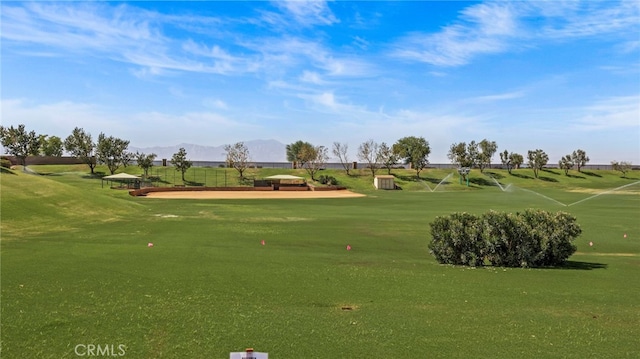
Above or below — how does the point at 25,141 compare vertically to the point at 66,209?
above

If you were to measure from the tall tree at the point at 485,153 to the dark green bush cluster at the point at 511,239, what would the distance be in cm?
11820

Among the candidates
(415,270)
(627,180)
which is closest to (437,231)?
(415,270)

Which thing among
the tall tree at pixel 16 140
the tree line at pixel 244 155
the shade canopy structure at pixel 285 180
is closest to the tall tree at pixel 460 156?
the tree line at pixel 244 155

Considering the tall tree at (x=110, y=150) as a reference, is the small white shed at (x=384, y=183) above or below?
below

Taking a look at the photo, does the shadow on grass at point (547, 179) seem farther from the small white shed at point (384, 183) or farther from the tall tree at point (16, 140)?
the tall tree at point (16, 140)

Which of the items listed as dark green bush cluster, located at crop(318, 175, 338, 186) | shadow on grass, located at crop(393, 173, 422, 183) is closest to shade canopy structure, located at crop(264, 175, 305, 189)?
dark green bush cluster, located at crop(318, 175, 338, 186)

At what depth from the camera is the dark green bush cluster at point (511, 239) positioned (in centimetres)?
1719

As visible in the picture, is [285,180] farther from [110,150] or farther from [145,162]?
[110,150]

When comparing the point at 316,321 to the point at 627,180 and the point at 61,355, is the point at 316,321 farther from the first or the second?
the point at 627,180

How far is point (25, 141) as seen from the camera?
102 metres

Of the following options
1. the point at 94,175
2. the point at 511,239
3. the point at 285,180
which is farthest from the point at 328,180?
the point at 511,239

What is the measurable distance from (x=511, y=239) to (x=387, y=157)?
10603 centimetres

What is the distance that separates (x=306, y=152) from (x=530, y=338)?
114m

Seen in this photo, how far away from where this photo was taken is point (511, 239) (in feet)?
57.0
